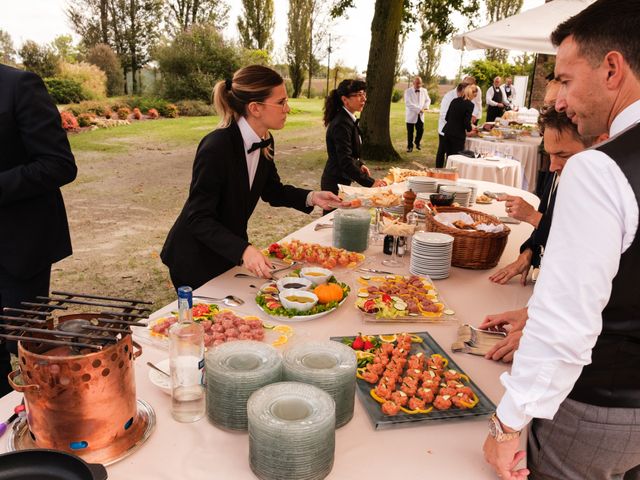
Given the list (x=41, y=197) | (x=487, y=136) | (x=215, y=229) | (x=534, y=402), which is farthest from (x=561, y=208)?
(x=487, y=136)

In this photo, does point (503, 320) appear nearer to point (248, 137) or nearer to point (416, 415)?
point (416, 415)

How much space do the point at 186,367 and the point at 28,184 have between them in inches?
58.9

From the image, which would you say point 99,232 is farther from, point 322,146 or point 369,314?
point 322,146

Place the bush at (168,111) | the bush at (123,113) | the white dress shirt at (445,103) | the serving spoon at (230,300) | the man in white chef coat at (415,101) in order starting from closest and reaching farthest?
the serving spoon at (230,300)
the white dress shirt at (445,103)
the man in white chef coat at (415,101)
the bush at (123,113)
the bush at (168,111)

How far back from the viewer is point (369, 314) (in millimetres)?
1885

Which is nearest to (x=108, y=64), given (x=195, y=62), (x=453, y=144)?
(x=195, y=62)

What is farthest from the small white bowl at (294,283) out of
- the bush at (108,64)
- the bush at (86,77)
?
the bush at (108,64)

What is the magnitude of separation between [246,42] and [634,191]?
35.4m

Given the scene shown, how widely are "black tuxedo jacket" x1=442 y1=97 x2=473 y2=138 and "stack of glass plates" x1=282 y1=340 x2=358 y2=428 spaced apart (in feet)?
26.8

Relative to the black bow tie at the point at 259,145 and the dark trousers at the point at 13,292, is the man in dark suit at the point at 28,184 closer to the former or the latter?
the dark trousers at the point at 13,292

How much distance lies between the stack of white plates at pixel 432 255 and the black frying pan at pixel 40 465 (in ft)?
5.63

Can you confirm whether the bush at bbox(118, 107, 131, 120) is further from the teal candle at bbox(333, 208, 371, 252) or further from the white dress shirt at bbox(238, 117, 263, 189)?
the teal candle at bbox(333, 208, 371, 252)

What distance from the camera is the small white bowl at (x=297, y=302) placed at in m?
1.85

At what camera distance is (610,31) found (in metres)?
1.03
